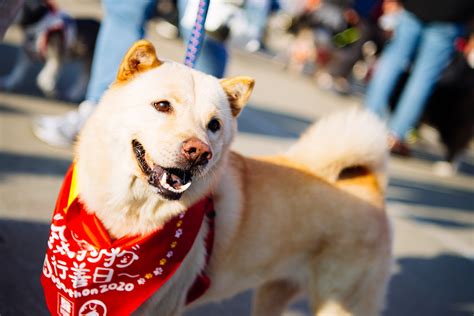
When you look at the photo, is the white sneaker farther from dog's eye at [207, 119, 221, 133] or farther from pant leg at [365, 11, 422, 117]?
pant leg at [365, 11, 422, 117]

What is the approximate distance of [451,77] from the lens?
7.26m

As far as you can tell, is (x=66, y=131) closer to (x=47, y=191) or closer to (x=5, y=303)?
(x=47, y=191)

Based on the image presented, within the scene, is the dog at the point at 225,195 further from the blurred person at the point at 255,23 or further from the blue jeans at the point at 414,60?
the blurred person at the point at 255,23

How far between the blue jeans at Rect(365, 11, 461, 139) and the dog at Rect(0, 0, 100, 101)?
10.2 ft

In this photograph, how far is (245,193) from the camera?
230 centimetres

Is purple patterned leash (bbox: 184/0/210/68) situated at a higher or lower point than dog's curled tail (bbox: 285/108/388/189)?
higher

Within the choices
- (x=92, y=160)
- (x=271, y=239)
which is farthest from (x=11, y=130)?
(x=271, y=239)

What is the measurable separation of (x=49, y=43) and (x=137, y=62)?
3.44 meters

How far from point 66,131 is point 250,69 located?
5479 millimetres

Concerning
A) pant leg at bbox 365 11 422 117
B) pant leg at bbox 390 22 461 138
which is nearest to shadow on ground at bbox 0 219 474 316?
pant leg at bbox 390 22 461 138

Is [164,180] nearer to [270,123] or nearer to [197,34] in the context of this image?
[197,34]

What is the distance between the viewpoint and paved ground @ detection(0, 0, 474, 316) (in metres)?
2.65

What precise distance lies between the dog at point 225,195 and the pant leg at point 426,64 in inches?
118

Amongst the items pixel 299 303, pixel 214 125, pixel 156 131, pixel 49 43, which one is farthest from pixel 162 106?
pixel 49 43
